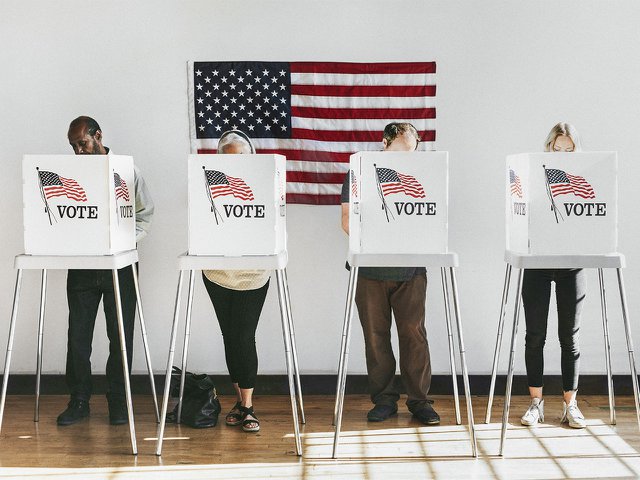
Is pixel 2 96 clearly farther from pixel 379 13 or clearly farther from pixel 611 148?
pixel 611 148

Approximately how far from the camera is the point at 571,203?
2.92 m

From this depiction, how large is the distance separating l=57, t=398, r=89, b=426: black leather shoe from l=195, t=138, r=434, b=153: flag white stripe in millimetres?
1426

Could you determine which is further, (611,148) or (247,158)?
(611,148)

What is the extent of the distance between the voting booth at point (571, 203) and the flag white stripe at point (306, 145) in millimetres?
1075

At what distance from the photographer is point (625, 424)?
3455 millimetres

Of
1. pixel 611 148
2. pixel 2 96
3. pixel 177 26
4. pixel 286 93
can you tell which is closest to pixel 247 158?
pixel 286 93

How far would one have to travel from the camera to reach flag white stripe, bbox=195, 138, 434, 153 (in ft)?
A: 12.9

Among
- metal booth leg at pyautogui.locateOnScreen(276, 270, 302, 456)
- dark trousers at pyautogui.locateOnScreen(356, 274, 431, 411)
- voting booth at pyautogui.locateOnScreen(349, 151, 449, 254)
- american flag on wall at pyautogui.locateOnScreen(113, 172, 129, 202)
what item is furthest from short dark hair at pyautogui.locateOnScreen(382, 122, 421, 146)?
american flag on wall at pyautogui.locateOnScreen(113, 172, 129, 202)

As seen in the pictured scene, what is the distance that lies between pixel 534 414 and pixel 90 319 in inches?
84.8

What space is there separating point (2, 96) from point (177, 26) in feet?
3.31

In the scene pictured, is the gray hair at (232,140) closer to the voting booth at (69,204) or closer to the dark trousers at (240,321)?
the voting booth at (69,204)

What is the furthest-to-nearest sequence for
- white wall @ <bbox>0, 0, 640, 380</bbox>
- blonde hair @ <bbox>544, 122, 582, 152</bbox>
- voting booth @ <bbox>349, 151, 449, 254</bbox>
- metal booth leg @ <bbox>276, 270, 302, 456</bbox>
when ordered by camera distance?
white wall @ <bbox>0, 0, 640, 380</bbox> < blonde hair @ <bbox>544, 122, 582, 152</bbox> < metal booth leg @ <bbox>276, 270, 302, 456</bbox> < voting booth @ <bbox>349, 151, 449, 254</bbox>

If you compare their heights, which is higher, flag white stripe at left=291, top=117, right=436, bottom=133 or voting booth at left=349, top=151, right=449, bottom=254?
flag white stripe at left=291, top=117, right=436, bottom=133

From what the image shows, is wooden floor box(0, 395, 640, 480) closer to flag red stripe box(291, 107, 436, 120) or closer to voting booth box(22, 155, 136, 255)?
voting booth box(22, 155, 136, 255)
